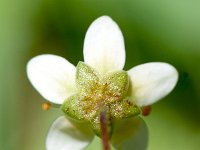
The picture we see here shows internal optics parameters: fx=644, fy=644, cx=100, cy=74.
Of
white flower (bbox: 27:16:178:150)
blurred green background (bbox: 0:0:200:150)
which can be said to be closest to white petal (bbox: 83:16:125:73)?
white flower (bbox: 27:16:178:150)

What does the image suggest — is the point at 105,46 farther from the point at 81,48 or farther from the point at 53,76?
the point at 81,48

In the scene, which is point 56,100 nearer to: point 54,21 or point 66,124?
point 66,124

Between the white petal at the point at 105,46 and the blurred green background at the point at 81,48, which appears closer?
the white petal at the point at 105,46

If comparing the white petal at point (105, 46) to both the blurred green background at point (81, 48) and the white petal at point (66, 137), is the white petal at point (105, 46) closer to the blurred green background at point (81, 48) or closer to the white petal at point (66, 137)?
the white petal at point (66, 137)

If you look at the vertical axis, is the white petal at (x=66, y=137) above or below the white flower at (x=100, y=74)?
below

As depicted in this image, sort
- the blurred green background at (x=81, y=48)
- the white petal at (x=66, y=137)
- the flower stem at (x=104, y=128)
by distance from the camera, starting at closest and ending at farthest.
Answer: the flower stem at (x=104, y=128)
the white petal at (x=66, y=137)
the blurred green background at (x=81, y=48)

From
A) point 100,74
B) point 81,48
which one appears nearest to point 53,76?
point 100,74

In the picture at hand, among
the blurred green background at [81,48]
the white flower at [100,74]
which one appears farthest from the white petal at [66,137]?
the blurred green background at [81,48]
